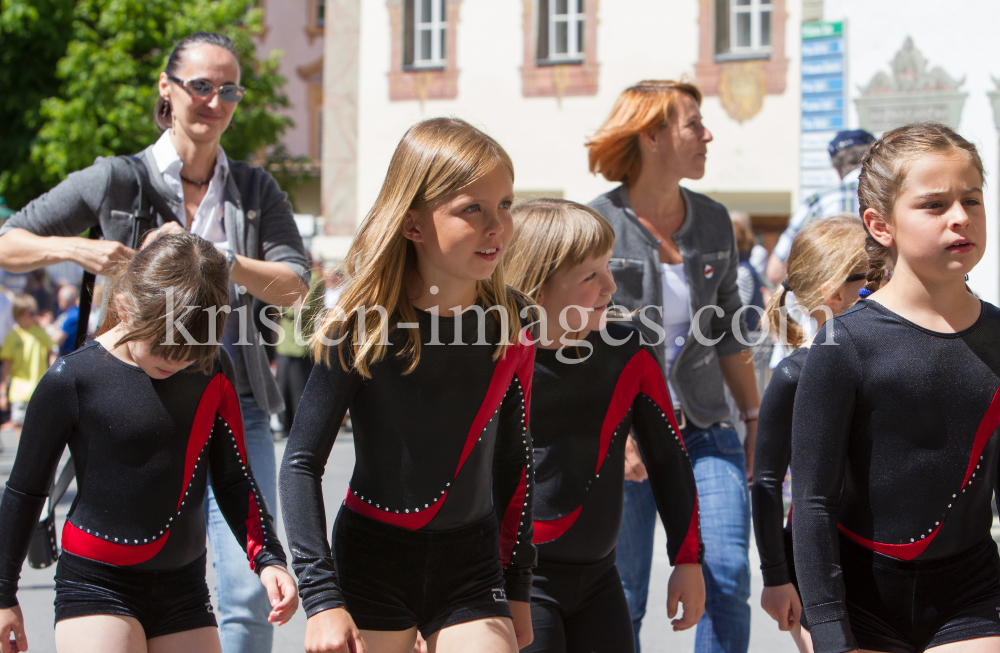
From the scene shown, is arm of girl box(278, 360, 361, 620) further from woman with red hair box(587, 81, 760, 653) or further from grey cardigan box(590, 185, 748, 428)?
grey cardigan box(590, 185, 748, 428)

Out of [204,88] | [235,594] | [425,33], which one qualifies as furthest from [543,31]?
[235,594]

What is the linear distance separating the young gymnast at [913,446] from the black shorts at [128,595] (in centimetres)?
153

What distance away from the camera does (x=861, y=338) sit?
2.42 metres

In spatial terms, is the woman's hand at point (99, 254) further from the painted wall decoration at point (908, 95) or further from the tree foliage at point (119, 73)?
the tree foliage at point (119, 73)

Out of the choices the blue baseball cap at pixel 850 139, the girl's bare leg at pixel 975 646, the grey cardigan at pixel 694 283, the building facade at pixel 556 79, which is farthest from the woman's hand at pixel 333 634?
the building facade at pixel 556 79

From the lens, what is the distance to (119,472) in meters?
2.80

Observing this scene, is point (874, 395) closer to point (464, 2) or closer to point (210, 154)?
point (210, 154)

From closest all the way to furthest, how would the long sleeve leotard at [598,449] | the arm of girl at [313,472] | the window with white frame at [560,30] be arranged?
the arm of girl at [313,472], the long sleeve leotard at [598,449], the window with white frame at [560,30]

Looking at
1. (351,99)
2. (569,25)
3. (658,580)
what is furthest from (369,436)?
(351,99)

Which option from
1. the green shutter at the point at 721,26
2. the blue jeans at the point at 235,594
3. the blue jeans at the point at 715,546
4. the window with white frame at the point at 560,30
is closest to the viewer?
the blue jeans at the point at 235,594

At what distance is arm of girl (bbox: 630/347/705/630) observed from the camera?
2.95 metres

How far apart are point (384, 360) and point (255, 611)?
1.25 m

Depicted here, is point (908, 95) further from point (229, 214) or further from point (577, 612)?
point (577, 612)

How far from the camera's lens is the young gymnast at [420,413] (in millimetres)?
2453
